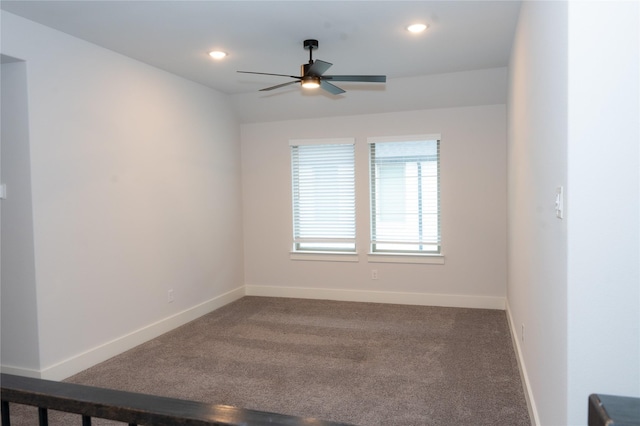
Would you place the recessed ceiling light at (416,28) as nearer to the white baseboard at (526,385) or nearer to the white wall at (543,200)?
the white wall at (543,200)

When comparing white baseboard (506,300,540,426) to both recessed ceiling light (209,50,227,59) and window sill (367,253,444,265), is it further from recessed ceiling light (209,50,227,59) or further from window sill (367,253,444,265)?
recessed ceiling light (209,50,227,59)

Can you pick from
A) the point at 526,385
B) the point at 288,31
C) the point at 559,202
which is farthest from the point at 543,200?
the point at 288,31

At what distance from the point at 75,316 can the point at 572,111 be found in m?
3.69

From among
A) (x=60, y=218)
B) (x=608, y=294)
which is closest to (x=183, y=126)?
(x=60, y=218)

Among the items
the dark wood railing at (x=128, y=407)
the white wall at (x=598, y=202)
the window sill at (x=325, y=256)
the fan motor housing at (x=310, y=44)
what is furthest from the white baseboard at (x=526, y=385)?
the fan motor housing at (x=310, y=44)

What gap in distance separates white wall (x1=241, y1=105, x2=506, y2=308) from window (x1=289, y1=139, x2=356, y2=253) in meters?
0.11

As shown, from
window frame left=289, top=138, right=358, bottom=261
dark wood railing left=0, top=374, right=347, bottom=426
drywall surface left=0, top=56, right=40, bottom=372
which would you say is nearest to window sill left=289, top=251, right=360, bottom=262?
window frame left=289, top=138, right=358, bottom=261

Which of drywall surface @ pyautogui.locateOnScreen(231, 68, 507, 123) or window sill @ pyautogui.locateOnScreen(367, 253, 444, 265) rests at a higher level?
drywall surface @ pyautogui.locateOnScreen(231, 68, 507, 123)

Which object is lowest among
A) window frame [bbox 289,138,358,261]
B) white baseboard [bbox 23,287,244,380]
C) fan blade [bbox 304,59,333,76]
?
white baseboard [bbox 23,287,244,380]

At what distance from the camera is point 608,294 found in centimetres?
159

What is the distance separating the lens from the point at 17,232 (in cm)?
340

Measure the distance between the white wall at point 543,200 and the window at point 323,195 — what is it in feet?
9.22

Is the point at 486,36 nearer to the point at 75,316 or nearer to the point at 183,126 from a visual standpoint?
the point at 183,126

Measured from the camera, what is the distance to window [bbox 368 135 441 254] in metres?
5.60
